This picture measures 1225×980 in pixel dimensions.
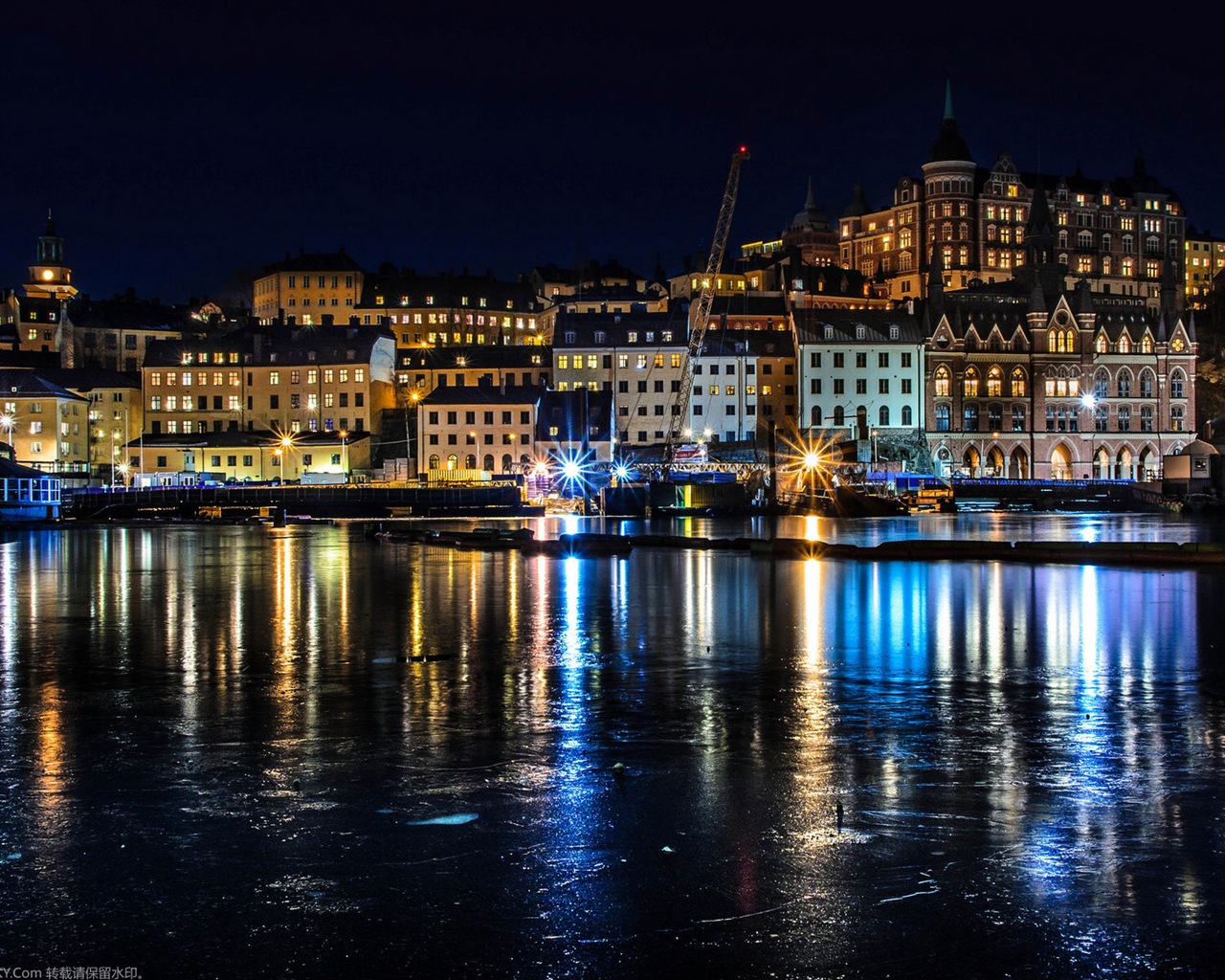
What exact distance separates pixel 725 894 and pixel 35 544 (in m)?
60.6

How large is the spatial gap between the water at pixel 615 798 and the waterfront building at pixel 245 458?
3942 inches

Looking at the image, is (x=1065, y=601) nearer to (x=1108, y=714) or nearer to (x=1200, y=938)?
(x=1108, y=714)

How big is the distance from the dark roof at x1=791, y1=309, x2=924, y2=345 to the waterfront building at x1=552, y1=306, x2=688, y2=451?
40.7 ft

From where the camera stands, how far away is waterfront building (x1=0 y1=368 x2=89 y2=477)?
127 metres

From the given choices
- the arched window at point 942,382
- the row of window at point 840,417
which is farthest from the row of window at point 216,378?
the arched window at point 942,382

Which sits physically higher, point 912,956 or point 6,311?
point 6,311

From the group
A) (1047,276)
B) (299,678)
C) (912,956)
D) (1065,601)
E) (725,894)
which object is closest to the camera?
(912,956)

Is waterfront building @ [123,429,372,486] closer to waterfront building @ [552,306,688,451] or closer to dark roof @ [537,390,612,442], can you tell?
dark roof @ [537,390,612,442]

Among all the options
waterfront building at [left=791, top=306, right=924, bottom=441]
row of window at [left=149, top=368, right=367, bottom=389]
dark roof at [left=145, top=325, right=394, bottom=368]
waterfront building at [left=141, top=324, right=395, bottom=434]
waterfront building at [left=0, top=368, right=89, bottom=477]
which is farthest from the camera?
row of window at [left=149, top=368, right=367, bottom=389]

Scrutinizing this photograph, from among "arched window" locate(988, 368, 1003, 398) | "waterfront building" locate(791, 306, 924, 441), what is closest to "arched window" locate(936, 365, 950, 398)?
"waterfront building" locate(791, 306, 924, 441)

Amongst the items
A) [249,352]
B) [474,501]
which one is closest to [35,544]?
[474,501]

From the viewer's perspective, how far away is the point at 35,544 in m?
62.6

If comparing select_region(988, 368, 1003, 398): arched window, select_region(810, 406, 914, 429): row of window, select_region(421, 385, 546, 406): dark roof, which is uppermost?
select_region(988, 368, 1003, 398): arched window

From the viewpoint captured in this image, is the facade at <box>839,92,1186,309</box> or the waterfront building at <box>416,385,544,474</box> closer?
the waterfront building at <box>416,385,544,474</box>
